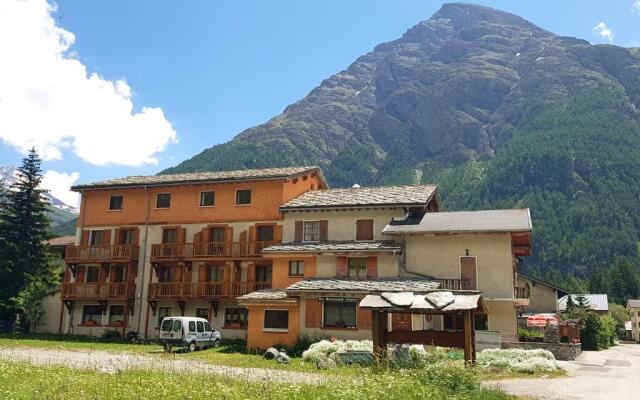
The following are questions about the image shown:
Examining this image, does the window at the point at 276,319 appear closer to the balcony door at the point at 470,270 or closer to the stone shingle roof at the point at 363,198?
the stone shingle roof at the point at 363,198

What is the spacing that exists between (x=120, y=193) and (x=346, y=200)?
18555mm

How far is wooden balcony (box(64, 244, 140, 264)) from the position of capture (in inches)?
1646

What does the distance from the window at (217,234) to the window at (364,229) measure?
33.9ft

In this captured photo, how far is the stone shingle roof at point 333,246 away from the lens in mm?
34719

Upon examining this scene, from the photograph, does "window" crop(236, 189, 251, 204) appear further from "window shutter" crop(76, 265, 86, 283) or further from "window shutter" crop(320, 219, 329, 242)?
"window shutter" crop(76, 265, 86, 283)

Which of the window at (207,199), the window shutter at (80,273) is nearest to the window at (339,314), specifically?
the window at (207,199)

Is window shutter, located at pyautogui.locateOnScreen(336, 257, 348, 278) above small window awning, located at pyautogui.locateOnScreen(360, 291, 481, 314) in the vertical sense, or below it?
above

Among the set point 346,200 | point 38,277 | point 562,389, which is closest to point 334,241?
point 346,200

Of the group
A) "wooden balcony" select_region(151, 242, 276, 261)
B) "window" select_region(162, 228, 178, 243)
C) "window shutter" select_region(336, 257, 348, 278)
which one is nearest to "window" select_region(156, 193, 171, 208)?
"window" select_region(162, 228, 178, 243)

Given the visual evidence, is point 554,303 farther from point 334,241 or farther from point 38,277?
point 38,277

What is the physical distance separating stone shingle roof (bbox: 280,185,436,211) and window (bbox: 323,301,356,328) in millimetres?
7442

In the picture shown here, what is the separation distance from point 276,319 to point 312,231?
24.2 ft

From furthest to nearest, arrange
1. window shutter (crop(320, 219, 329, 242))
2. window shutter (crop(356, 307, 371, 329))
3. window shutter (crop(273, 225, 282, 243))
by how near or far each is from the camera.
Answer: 1. window shutter (crop(273, 225, 282, 243))
2. window shutter (crop(320, 219, 329, 242))
3. window shutter (crop(356, 307, 371, 329))

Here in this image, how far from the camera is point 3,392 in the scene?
1291 centimetres
